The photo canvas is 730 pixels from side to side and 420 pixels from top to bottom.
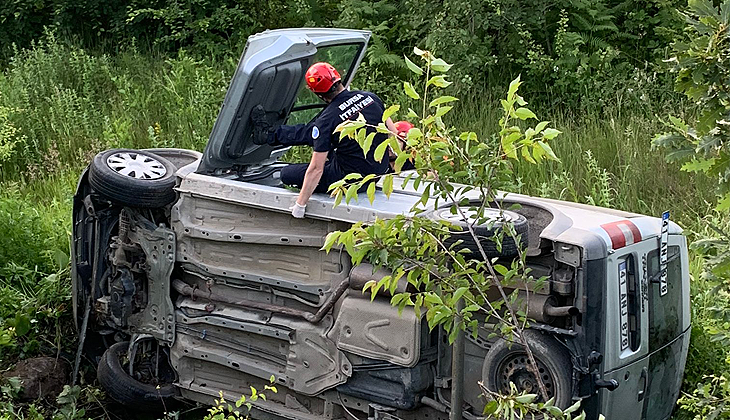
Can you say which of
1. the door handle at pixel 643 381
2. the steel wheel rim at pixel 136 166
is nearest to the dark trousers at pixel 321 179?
the steel wheel rim at pixel 136 166

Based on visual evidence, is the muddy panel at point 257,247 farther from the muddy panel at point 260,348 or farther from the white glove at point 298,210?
the muddy panel at point 260,348

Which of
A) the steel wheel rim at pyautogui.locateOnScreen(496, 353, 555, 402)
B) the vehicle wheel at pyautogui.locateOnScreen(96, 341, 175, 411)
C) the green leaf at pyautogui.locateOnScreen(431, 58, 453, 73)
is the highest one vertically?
the green leaf at pyautogui.locateOnScreen(431, 58, 453, 73)

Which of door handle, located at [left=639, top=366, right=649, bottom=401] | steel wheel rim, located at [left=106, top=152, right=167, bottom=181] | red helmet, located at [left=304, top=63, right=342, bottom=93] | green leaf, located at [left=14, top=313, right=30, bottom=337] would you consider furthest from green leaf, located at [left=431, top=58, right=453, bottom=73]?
green leaf, located at [left=14, top=313, right=30, bottom=337]

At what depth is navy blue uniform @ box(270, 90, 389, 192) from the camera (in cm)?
581

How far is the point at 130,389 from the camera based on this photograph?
21.6ft

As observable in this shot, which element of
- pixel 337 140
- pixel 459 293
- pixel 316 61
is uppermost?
pixel 459 293

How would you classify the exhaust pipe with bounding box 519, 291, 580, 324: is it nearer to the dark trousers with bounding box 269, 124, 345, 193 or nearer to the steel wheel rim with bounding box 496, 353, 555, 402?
the steel wheel rim with bounding box 496, 353, 555, 402

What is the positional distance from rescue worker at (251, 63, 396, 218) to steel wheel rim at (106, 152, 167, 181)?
0.81m

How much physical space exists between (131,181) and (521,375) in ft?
9.34

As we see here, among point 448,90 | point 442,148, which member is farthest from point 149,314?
point 448,90

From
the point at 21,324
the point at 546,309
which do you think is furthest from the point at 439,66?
the point at 21,324

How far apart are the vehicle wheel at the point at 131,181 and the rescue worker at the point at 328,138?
0.75 m

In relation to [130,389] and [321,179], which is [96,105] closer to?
[130,389]

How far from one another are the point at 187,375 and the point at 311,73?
6.99 feet
